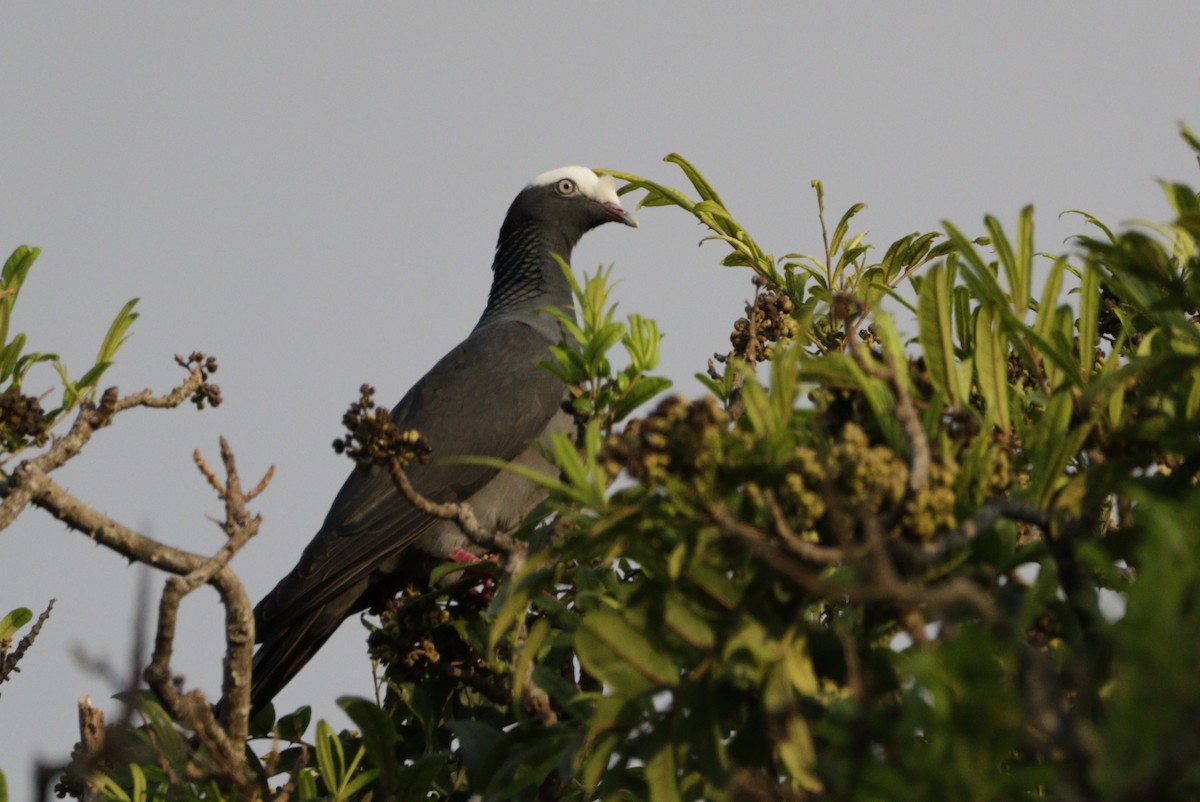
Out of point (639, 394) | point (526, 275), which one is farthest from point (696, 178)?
point (526, 275)

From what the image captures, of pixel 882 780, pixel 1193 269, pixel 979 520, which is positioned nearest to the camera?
pixel 882 780

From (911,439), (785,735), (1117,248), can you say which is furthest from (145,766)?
(1117,248)

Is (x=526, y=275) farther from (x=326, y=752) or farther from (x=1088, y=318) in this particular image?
(x=1088, y=318)

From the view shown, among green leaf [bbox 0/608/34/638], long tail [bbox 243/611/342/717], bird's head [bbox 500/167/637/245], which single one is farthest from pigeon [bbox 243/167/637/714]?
green leaf [bbox 0/608/34/638]

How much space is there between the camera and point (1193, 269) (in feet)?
7.54

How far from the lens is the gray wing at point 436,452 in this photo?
5965 mm

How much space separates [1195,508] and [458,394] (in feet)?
18.1

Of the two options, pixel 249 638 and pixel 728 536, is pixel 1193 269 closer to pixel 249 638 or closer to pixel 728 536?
pixel 728 536

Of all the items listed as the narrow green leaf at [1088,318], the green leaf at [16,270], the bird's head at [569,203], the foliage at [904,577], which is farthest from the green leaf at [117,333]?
the bird's head at [569,203]

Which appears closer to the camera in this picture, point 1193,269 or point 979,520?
point 979,520

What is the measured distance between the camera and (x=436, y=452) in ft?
21.9

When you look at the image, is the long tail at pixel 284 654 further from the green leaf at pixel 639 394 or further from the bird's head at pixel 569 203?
the bird's head at pixel 569 203

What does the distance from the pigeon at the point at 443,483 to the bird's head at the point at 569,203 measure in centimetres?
40

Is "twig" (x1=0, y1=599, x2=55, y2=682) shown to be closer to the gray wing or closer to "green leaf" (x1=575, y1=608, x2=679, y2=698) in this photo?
the gray wing
